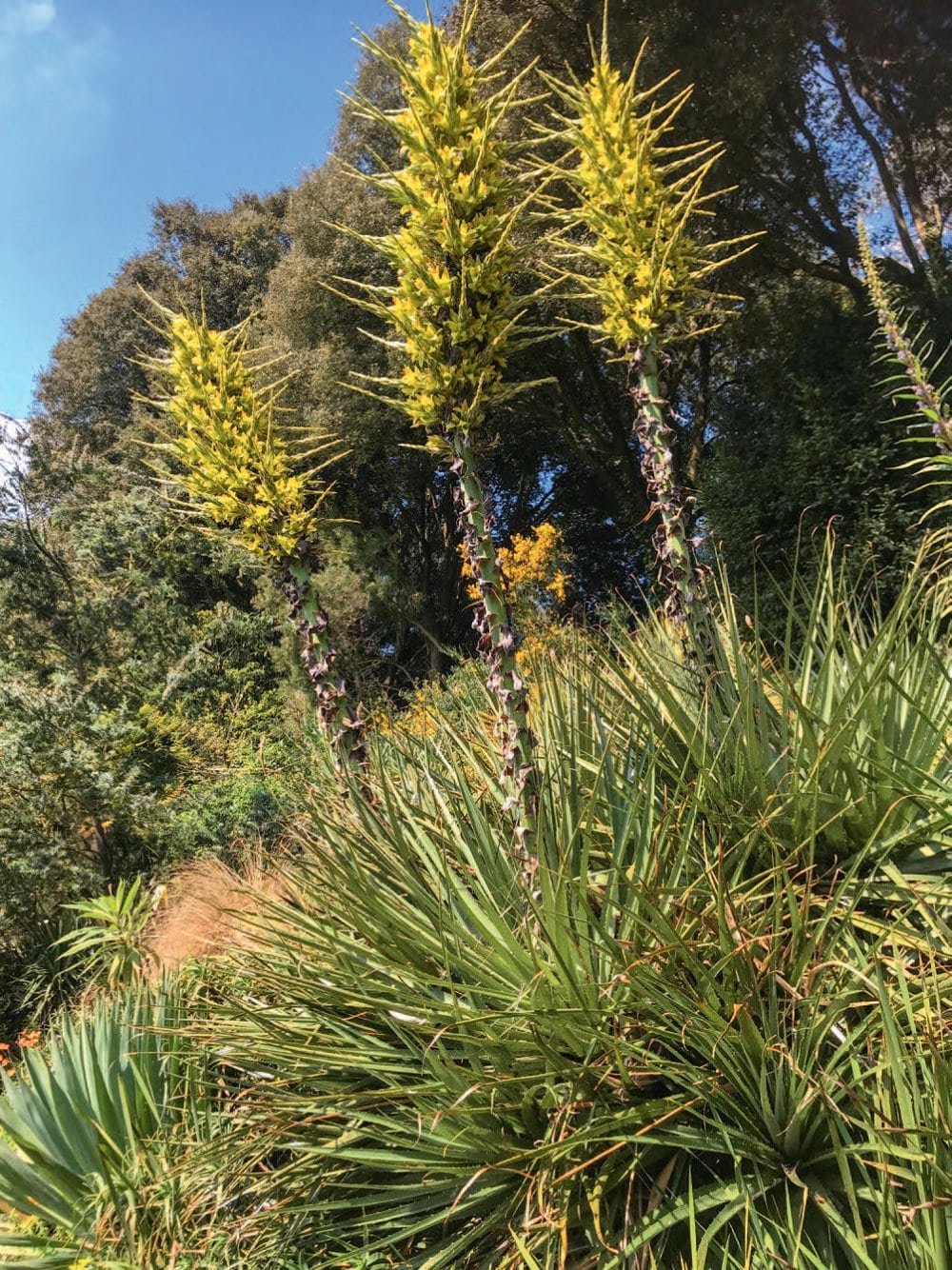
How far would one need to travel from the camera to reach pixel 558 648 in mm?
4105

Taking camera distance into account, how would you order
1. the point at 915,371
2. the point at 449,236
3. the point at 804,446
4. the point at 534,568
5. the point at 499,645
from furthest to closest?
the point at 534,568 → the point at 804,446 → the point at 915,371 → the point at 499,645 → the point at 449,236

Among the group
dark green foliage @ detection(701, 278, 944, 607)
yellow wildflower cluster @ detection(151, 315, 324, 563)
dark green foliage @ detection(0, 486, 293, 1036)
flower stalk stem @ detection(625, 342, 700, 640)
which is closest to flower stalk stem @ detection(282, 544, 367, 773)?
yellow wildflower cluster @ detection(151, 315, 324, 563)

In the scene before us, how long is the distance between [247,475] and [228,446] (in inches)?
6.2

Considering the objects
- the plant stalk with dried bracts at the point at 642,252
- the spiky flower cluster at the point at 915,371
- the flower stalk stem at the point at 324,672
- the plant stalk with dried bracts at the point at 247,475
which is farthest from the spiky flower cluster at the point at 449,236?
the spiky flower cluster at the point at 915,371

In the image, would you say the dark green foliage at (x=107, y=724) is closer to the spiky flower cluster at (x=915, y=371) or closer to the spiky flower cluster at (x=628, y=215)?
the spiky flower cluster at (x=628, y=215)

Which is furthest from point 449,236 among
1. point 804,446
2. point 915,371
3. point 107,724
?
point 107,724

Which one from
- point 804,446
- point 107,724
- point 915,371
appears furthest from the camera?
point 804,446

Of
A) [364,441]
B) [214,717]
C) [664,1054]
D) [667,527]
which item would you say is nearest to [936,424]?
[667,527]

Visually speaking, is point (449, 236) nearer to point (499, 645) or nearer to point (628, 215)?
point (628, 215)

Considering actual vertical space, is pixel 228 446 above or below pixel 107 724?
above

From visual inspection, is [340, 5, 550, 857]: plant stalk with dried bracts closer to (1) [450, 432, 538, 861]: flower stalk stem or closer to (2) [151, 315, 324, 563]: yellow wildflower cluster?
(1) [450, 432, 538, 861]: flower stalk stem

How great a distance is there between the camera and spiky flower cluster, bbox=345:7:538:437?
2.61 m

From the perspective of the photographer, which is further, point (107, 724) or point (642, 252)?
point (107, 724)

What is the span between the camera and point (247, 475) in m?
3.42
